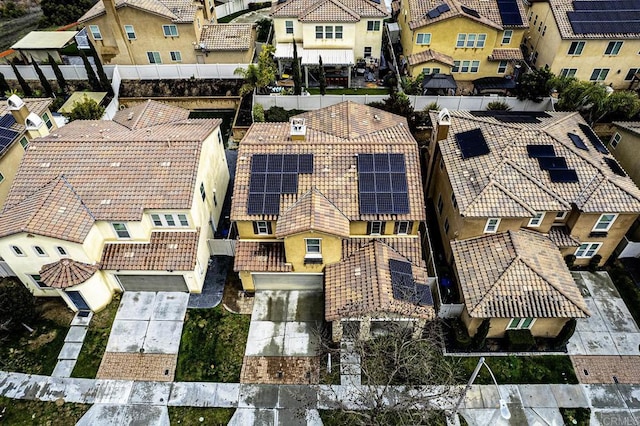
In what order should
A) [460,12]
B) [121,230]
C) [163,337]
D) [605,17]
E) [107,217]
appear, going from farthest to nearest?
[460,12] → [605,17] → [121,230] → [163,337] → [107,217]

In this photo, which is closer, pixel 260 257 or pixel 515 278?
pixel 515 278

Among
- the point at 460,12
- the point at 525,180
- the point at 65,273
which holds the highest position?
the point at 460,12

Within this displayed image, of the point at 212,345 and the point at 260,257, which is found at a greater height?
the point at 260,257

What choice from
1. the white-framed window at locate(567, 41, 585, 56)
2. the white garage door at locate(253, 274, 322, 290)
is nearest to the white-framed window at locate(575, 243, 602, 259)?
the white garage door at locate(253, 274, 322, 290)

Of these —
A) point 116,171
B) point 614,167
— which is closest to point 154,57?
point 116,171

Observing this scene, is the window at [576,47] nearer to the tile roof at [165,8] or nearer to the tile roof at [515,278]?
the tile roof at [515,278]

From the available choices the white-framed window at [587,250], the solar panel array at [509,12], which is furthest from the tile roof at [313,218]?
the solar panel array at [509,12]

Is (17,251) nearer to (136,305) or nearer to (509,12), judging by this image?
(136,305)
